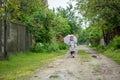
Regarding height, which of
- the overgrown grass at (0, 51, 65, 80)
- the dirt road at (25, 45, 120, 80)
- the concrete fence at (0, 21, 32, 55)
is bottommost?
the dirt road at (25, 45, 120, 80)

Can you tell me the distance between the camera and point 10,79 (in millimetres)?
12891

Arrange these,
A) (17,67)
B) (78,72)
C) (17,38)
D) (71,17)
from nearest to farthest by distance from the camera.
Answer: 1. (78,72)
2. (17,67)
3. (17,38)
4. (71,17)

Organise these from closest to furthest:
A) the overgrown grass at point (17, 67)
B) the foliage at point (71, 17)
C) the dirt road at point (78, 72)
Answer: the dirt road at point (78, 72) → the overgrown grass at point (17, 67) → the foliage at point (71, 17)

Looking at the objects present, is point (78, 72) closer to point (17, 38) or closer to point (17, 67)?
point (17, 67)

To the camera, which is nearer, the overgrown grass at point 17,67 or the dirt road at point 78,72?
the dirt road at point 78,72

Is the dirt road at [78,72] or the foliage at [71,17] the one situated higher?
the foliage at [71,17]

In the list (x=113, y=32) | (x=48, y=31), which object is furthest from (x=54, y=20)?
(x=113, y=32)

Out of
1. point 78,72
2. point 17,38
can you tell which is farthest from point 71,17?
point 78,72

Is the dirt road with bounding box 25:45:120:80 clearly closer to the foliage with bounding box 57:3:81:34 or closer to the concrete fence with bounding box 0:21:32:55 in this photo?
the concrete fence with bounding box 0:21:32:55

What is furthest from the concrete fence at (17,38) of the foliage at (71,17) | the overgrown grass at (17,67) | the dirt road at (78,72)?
the foliage at (71,17)

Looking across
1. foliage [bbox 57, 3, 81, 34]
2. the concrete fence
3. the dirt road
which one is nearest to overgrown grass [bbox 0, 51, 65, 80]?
the dirt road

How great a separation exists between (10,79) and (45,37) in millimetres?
26200

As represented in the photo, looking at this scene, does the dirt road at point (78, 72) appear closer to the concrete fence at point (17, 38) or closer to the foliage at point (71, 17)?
the concrete fence at point (17, 38)

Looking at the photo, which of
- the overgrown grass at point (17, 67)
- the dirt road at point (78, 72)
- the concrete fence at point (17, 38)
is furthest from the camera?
the concrete fence at point (17, 38)
